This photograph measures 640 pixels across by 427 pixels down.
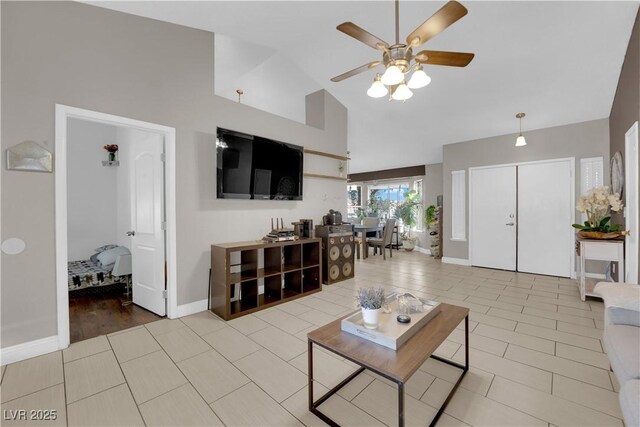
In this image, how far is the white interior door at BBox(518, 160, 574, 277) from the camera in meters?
4.41

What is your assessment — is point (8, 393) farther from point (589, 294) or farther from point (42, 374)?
point (589, 294)

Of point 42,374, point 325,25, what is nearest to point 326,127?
point 325,25

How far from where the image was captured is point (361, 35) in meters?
1.86

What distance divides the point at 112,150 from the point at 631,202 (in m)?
6.75

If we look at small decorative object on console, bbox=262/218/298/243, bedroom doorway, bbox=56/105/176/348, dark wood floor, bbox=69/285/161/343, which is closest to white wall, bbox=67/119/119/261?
bedroom doorway, bbox=56/105/176/348

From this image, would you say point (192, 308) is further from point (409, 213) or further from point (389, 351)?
point (409, 213)

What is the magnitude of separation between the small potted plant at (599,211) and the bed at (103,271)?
18.7 ft

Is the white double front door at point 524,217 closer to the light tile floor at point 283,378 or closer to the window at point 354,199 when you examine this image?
the light tile floor at point 283,378

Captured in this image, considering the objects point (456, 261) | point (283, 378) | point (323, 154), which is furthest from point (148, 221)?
point (456, 261)

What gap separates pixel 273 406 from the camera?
63.2 inches

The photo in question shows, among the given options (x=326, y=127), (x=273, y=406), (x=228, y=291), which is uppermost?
(x=326, y=127)

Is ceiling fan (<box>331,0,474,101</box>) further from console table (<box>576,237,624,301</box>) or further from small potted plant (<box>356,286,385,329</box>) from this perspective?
console table (<box>576,237,624,301</box>)

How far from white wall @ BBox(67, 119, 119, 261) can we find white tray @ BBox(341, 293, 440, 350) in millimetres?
4958

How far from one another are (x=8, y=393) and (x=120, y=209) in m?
3.46
